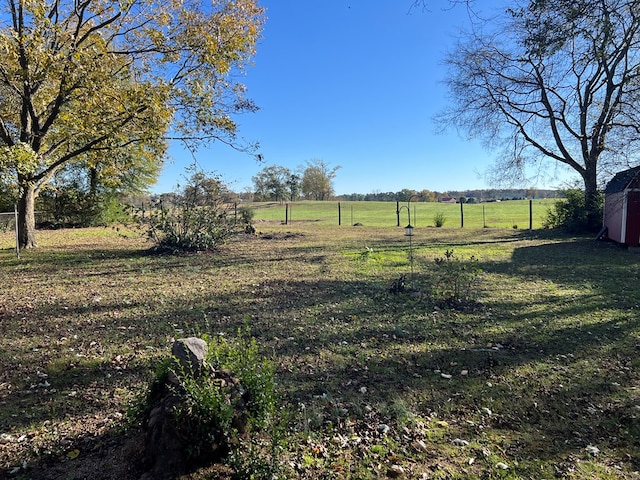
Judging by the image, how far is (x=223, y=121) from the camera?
10.3m

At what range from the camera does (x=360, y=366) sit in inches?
138

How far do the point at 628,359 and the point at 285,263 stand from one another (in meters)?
6.51

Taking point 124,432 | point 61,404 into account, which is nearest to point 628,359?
point 124,432

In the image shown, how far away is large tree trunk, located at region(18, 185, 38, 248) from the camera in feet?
34.1

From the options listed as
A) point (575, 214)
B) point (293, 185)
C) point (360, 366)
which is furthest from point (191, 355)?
point (293, 185)

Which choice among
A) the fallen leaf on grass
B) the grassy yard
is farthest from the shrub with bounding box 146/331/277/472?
the fallen leaf on grass

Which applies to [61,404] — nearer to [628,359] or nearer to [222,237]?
[628,359]

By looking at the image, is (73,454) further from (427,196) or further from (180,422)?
(427,196)

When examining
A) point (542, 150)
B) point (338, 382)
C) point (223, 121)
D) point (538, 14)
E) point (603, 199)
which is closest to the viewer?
point (338, 382)

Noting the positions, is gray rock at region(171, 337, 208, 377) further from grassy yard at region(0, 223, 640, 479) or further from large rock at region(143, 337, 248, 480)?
grassy yard at region(0, 223, 640, 479)

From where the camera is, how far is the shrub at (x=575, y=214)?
51.8 ft

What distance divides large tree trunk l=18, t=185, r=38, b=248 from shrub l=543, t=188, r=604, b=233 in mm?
19656

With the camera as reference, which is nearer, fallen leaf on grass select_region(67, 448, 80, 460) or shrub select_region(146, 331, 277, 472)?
shrub select_region(146, 331, 277, 472)

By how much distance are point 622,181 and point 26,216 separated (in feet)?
59.2
